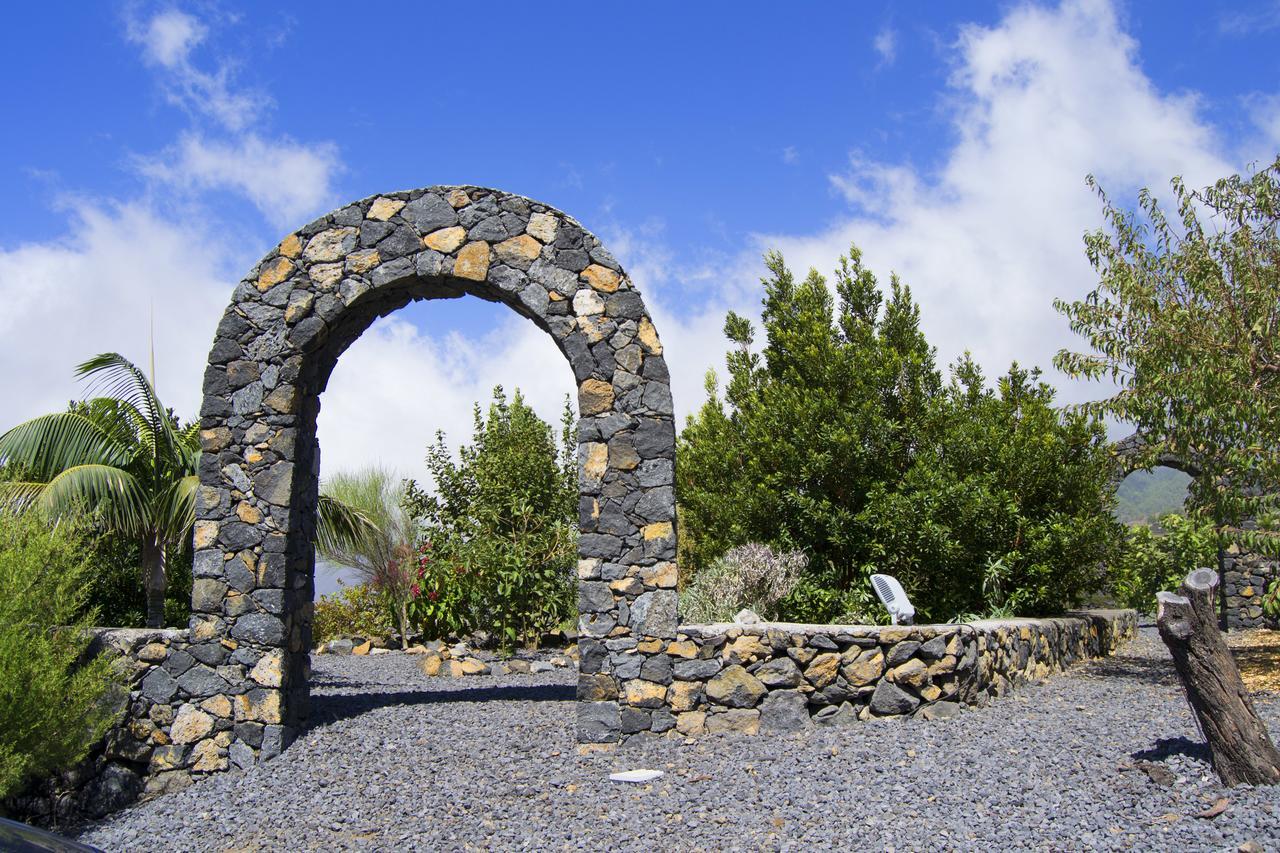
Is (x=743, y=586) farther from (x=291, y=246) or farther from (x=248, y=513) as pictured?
(x=291, y=246)

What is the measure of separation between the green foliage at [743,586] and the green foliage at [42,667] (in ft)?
18.2

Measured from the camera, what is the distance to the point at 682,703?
24.2 ft

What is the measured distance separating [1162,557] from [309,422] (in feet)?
43.9

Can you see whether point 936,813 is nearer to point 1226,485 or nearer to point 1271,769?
point 1271,769

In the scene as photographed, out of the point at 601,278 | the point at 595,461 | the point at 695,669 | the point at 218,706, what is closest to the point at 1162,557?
the point at 695,669

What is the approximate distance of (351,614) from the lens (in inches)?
656

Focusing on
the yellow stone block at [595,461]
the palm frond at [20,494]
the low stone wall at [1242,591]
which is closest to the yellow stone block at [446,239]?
the yellow stone block at [595,461]

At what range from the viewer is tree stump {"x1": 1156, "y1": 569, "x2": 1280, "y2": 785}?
5254mm

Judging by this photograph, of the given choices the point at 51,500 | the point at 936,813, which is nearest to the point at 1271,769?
the point at 936,813

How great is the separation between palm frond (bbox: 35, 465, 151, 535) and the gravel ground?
3040 mm

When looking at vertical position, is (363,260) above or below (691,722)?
above

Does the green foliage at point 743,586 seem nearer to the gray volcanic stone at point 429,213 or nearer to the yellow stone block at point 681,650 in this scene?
the yellow stone block at point 681,650

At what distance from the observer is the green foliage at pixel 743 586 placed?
10.3 metres

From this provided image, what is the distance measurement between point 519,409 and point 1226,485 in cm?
918
